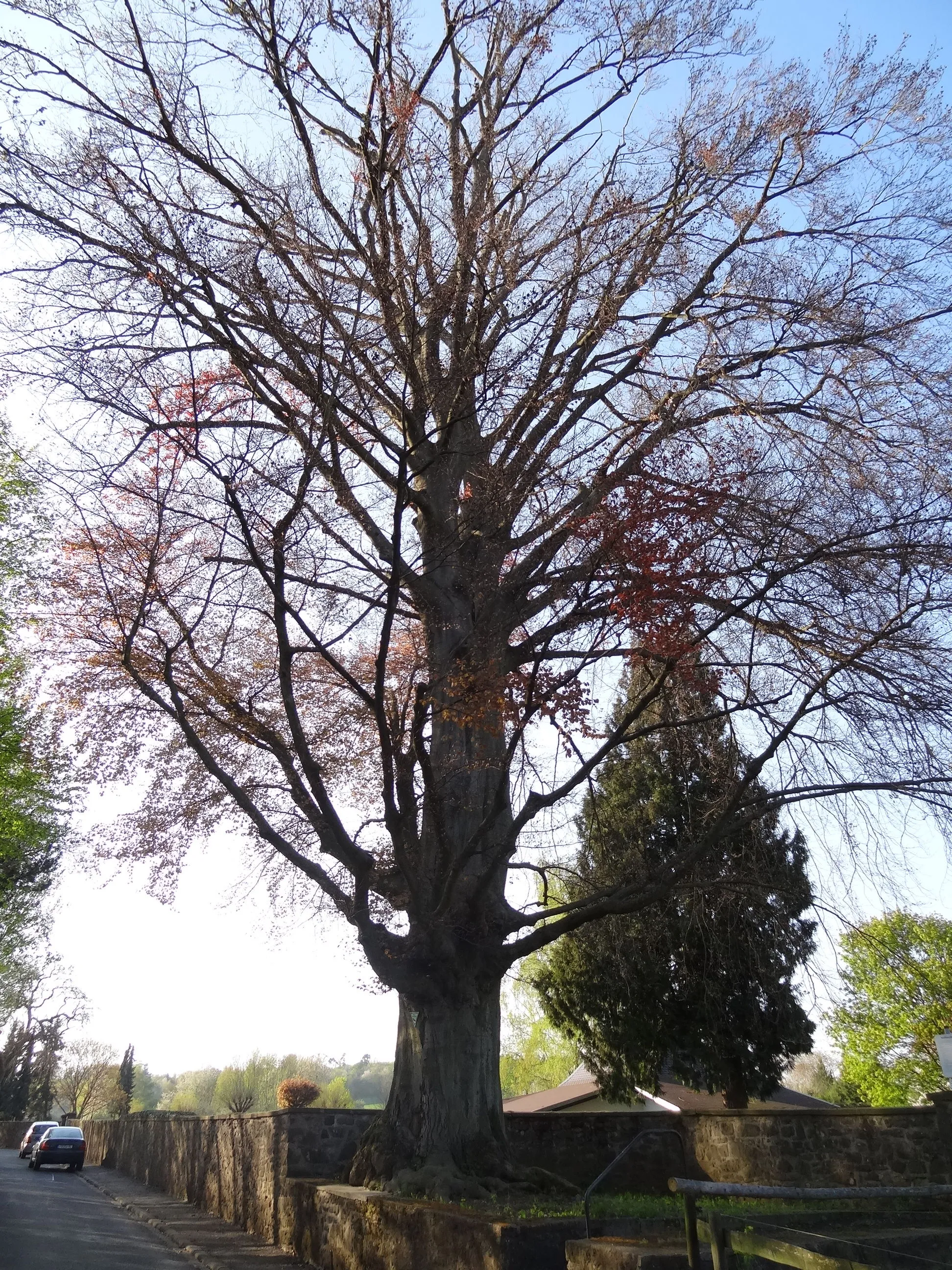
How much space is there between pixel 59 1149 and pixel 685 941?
2168 centimetres

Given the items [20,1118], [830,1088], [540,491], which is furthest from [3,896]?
[830,1088]

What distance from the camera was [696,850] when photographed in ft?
26.7

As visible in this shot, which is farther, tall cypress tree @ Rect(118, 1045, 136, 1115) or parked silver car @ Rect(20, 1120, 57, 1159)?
tall cypress tree @ Rect(118, 1045, 136, 1115)

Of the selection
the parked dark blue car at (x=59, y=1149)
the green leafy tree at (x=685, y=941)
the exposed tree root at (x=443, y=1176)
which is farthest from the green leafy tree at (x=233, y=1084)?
the exposed tree root at (x=443, y=1176)

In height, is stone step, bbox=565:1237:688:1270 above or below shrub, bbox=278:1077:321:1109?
below

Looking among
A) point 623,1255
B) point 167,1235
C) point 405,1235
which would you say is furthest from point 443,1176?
point 167,1235

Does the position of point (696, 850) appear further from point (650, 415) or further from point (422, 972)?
point (650, 415)

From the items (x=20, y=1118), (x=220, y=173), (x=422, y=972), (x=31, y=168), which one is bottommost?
(x=20, y=1118)

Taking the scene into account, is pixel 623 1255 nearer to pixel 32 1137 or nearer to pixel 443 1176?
pixel 443 1176

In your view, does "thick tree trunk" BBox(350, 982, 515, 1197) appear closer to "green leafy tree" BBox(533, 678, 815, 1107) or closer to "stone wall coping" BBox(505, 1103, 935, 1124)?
"stone wall coping" BBox(505, 1103, 935, 1124)

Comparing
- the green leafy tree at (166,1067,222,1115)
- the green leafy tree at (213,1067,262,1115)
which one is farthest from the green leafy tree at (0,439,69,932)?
the green leafy tree at (166,1067,222,1115)

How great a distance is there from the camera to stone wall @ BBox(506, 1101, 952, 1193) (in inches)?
379

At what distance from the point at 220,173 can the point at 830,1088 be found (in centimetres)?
5180

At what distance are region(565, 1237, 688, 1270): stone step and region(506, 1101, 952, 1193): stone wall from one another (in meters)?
3.33
